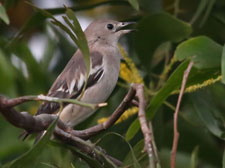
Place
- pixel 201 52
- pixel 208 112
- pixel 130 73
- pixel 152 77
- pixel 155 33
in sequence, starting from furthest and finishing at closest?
pixel 152 77, pixel 155 33, pixel 208 112, pixel 130 73, pixel 201 52

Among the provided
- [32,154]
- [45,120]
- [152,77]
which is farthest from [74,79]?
[32,154]

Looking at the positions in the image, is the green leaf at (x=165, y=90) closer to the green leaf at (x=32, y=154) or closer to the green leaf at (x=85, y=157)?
the green leaf at (x=85, y=157)

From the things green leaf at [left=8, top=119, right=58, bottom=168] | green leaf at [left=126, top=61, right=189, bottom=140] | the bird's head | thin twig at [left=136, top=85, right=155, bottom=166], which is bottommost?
the bird's head

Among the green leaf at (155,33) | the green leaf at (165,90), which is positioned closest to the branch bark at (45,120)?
the green leaf at (165,90)

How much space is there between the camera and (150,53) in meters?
3.84

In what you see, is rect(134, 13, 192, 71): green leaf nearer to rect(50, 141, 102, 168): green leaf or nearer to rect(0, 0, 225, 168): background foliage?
rect(0, 0, 225, 168): background foliage

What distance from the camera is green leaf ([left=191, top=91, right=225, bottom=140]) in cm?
346

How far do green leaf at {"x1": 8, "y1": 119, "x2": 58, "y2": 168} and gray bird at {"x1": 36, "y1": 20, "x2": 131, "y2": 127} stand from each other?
1.21 m

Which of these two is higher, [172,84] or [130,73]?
[172,84]

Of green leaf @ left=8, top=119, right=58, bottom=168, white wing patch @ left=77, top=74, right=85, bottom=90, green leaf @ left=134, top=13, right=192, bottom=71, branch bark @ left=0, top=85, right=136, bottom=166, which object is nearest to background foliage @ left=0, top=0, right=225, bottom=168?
green leaf @ left=134, top=13, right=192, bottom=71

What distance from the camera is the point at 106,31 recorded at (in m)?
4.29

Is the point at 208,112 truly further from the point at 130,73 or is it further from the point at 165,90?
the point at 165,90

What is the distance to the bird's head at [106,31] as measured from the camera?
4184 mm

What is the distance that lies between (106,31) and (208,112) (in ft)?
3.59
